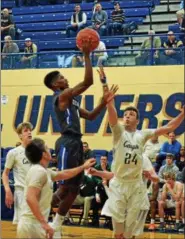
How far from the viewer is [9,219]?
51.6 ft

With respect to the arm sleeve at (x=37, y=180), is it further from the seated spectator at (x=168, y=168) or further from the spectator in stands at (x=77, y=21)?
the spectator in stands at (x=77, y=21)

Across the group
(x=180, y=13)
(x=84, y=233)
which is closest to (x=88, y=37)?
(x=84, y=233)

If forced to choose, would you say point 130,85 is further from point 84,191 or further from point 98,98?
point 84,191

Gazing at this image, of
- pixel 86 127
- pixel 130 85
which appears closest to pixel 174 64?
pixel 130 85

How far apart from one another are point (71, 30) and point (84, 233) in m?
7.78

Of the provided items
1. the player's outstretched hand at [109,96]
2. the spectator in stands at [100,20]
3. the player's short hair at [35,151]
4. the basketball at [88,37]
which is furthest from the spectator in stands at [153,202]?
the player's short hair at [35,151]

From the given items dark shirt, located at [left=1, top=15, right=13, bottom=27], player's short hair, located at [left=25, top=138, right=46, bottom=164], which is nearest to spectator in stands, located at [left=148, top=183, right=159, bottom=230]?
player's short hair, located at [left=25, top=138, right=46, bottom=164]

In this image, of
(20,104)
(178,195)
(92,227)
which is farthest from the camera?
(20,104)

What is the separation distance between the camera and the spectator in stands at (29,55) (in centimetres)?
1788

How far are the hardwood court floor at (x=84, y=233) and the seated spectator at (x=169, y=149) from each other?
73.0 inches

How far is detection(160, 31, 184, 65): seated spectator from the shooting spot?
16.2 m

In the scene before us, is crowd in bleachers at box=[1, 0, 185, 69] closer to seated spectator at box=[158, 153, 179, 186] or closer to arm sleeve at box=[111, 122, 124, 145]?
seated spectator at box=[158, 153, 179, 186]

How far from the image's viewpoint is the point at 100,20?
19.2 m

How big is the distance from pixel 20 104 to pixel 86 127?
1853 millimetres
